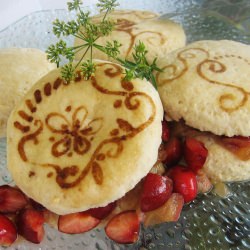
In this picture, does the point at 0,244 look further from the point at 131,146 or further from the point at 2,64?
the point at 2,64

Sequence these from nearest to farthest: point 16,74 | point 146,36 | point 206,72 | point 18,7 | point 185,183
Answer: point 185,183
point 206,72
point 16,74
point 146,36
point 18,7

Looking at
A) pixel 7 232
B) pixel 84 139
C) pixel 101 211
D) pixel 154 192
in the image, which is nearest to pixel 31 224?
pixel 7 232

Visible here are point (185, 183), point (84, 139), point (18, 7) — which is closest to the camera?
point (84, 139)

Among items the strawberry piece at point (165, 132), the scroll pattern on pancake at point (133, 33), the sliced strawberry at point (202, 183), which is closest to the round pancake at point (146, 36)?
the scroll pattern on pancake at point (133, 33)

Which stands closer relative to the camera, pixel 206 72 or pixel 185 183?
pixel 185 183

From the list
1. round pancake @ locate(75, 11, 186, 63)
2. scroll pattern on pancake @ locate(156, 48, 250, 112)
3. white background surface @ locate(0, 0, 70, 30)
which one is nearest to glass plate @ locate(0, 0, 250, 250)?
scroll pattern on pancake @ locate(156, 48, 250, 112)

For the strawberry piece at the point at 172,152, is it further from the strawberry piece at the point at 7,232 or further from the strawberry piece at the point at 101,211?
the strawberry piece at the point at 7,232

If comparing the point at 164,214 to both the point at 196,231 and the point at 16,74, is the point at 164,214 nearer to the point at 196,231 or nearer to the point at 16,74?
the point at 196,231
